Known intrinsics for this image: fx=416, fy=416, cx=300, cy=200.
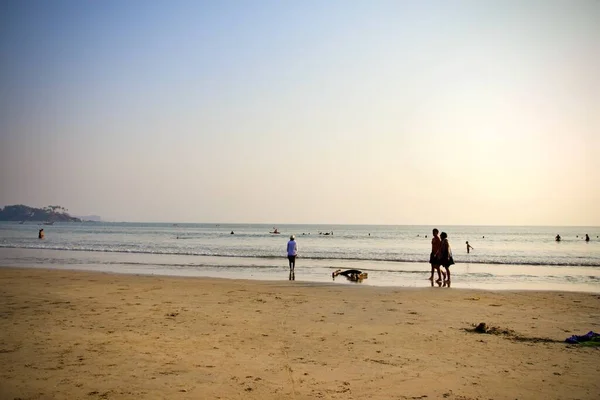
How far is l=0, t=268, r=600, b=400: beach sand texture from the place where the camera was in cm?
574

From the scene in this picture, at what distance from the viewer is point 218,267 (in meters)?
27.1

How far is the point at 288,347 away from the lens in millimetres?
7824

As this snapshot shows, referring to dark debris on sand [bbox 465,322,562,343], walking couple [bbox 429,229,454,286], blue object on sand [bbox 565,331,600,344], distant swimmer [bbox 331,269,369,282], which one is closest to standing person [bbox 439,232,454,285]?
walking couple [bbox 429,229,454,286]

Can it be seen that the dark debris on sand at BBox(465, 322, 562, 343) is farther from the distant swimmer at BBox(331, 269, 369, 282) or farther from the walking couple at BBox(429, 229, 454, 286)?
the distant swimmer at BBox(331, 269, 369, 282)

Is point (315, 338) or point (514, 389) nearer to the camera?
point (514, 389)

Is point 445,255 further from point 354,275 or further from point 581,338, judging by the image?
point 581,338

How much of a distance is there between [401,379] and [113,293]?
11.2 meters

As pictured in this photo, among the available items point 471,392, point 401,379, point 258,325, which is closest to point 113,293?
point 258,325

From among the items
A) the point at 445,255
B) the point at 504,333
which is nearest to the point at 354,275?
the point at 445,255

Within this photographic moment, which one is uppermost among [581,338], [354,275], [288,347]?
[581,338]

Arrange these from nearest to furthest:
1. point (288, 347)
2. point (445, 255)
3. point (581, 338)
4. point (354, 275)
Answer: point (288, 347) < point (581, 338) < point (445, 255) < point (354, 275)

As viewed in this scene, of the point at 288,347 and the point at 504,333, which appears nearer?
the point at 288,347

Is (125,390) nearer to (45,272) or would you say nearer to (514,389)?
(514,389)

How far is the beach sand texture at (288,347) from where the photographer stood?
574 cm
